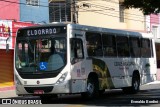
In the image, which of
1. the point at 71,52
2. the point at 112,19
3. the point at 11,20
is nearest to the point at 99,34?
the point at 71,52

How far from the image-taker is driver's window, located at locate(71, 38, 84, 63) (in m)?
17.9

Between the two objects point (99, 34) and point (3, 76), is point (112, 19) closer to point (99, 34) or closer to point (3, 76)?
point (3, 76)

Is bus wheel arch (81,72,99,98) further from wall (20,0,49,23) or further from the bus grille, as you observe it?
wall (20,0,49,23)

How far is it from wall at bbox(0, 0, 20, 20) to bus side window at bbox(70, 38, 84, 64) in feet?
45.4

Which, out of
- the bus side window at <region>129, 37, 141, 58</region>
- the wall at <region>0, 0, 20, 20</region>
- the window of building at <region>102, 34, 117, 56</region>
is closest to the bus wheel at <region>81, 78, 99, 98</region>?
the window of building at <region>102, 34, 117, 56</region>

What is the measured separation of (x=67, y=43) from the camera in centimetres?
1766

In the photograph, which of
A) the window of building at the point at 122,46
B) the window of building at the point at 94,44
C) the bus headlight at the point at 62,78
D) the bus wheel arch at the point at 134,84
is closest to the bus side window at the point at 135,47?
the window of building at the point at 122,46

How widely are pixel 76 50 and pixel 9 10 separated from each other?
48.2ft

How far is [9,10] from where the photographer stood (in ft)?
104

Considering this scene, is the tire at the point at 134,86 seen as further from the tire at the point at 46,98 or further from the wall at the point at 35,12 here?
the wall at the point at 35,12

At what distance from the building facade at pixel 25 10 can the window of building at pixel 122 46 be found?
1132 cm

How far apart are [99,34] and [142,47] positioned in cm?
529

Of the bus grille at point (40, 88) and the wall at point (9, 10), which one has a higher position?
the wall at point (9, 10)

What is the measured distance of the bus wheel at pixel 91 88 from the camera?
18922 mm
